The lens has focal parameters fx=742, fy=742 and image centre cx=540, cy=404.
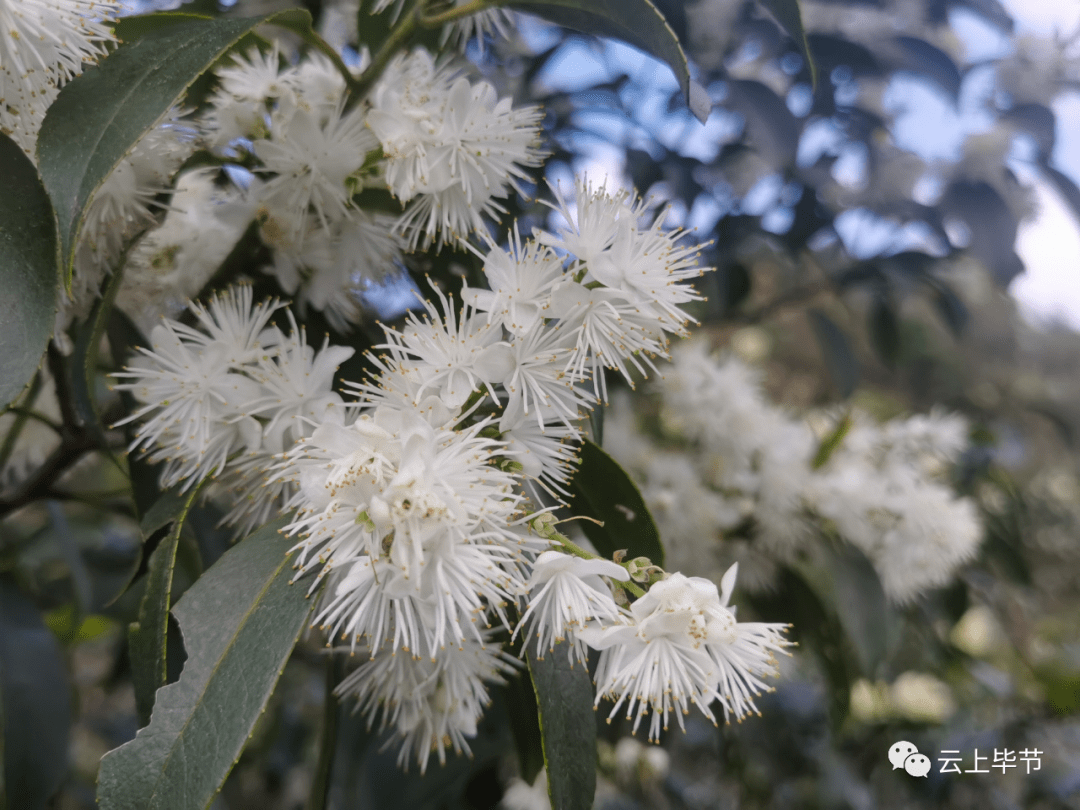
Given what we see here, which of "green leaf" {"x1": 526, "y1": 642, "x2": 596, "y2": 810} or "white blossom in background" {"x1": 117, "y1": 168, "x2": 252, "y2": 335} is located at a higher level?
"white blossom in background" {"x1": 117, "y1": 168, "x2": 252, "y2": 335}

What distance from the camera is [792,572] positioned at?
4.68ft

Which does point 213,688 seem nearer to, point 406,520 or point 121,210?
point 406,520

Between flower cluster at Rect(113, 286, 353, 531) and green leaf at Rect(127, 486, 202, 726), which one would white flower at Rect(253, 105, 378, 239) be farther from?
green leaf at Rect(127, 486, 202, 726)

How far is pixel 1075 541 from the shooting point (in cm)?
348

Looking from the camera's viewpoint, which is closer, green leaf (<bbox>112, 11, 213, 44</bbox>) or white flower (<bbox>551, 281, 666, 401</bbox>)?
white flower (<bbox>551, 281, 666, 401</bbox>)

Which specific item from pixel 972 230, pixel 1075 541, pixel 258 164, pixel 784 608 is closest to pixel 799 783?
pixel 784 608

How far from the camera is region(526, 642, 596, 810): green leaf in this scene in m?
0.56

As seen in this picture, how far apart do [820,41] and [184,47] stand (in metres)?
1.20

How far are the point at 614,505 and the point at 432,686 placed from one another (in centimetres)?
26

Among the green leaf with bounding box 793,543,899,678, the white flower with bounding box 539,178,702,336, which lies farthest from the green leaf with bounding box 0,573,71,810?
the green leaf with bounding box 793,543,899,678

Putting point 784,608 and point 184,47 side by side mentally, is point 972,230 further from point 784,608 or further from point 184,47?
point 184,47

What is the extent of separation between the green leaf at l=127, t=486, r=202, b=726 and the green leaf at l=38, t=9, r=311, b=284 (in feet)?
0.73

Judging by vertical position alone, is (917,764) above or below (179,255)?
below

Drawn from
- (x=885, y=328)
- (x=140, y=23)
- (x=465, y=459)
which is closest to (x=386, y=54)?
(x=140, y=23)
